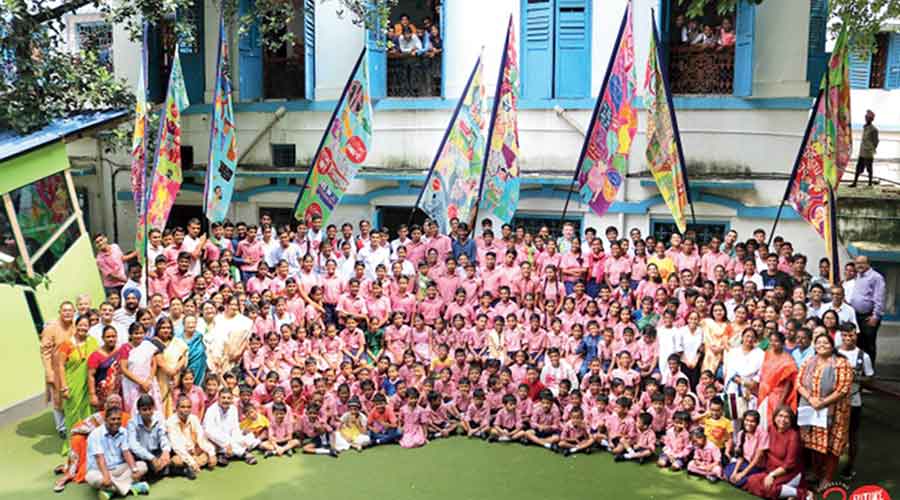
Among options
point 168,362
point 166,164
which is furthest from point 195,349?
point 166,164

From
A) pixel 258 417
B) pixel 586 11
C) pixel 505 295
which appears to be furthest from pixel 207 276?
pixel 586 11

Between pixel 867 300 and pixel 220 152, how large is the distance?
784 cm

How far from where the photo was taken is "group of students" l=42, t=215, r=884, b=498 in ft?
26.3

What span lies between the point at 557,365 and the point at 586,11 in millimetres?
5865

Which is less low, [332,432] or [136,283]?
[136,283]

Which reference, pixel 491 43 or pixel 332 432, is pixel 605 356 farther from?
pixel 491 43

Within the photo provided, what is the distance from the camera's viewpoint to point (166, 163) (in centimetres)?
1051

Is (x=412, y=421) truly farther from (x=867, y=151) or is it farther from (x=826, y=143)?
(x=867, y=151)

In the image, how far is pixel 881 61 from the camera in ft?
58.6

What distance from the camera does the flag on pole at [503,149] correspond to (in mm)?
11250

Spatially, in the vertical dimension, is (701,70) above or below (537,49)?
below

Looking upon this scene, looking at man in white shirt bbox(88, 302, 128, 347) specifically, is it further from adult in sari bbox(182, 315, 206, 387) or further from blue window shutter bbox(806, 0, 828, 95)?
blue window shutter bbox(806, 0, 828, 95)

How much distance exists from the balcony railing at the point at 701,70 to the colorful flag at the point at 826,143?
7.82 feet

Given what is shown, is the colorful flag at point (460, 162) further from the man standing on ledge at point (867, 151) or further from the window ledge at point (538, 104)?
the man standing on ledge at point (867, 151)
